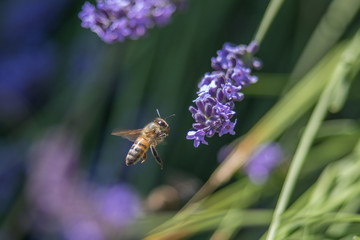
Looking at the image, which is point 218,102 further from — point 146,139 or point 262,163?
point 262,163

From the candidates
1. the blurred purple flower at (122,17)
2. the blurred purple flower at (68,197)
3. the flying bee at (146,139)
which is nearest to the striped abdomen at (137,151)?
the flying bee at (146,139)

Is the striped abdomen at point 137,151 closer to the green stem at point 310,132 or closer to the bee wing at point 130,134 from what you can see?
the bee wing at point 130,134

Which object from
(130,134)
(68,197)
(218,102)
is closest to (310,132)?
(218,102)

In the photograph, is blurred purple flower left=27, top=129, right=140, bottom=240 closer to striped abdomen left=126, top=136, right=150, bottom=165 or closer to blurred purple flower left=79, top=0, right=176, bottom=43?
striped abdomen left=126, top=136, right=150, bottom=165

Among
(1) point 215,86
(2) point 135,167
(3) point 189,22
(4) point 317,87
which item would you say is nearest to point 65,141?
(2) point 135,167

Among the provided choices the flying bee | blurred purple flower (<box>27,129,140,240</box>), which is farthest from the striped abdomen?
blurred purple flower (<box>27,129,140,240</box>)
